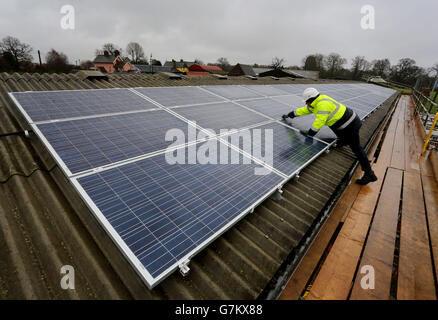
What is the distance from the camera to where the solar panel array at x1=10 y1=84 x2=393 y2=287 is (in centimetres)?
274

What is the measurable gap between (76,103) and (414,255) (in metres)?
8.50

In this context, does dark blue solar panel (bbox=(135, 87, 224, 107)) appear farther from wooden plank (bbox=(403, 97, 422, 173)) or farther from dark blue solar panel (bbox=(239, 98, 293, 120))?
wooden plank (bbox=(403, 97, 422, 173))

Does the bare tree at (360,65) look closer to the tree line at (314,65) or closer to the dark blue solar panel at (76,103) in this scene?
the tree line at (314,65)

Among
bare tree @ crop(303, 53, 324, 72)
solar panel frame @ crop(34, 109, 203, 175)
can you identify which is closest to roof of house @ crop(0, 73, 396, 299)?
solar panel frame @ crop(34, 109, 203, 175)

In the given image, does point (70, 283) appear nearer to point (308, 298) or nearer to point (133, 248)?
point (133, 248)

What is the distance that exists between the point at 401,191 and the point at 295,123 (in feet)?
12.0

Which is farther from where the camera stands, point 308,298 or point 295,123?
point 295,123

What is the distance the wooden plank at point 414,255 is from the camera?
11.1ft

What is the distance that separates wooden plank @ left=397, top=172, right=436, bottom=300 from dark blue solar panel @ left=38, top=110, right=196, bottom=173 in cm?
492

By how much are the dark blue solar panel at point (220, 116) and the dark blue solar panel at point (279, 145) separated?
1.61ft

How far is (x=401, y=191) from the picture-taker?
6004mm

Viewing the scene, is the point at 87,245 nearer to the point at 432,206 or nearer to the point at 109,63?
the point at 432,206

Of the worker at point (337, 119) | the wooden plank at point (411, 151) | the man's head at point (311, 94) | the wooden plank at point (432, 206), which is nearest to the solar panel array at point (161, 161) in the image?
the worker at point (337, 119)

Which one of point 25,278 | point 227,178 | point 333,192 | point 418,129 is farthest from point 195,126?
point 418,129
